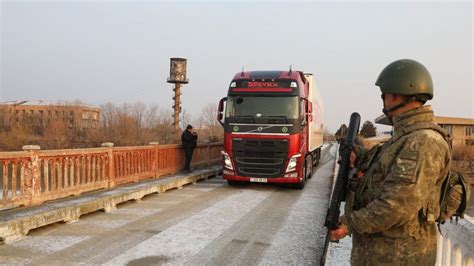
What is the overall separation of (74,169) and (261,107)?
550 cm

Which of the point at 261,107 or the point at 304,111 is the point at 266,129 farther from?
the point at 304,111

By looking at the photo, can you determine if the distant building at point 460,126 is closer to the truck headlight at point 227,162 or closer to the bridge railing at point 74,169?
the truck headlight at point 227,162

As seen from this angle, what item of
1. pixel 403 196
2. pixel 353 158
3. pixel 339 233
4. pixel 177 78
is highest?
pixel 177 78

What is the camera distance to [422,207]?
2264mm

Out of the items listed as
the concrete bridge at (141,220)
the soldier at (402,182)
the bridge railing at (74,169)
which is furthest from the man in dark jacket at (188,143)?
the soldier at (402,182)

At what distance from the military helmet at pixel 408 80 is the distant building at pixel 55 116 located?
58.0 meters

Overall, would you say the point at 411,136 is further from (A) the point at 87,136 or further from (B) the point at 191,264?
(A) the point at 87,136

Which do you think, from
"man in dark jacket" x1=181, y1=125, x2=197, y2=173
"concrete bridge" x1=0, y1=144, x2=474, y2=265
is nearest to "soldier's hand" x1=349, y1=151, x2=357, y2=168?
"concrete bridge" x1=0, y1=144, x2=474, y2=265

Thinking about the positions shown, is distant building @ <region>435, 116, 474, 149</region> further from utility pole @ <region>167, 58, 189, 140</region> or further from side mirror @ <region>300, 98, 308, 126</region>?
side mirror @ <region>300, 98, 308, 126</region>

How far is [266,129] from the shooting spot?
11.5 metres

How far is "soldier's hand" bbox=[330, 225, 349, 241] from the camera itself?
2459 mm

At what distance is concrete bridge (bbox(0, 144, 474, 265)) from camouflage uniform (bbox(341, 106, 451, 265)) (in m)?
0.91

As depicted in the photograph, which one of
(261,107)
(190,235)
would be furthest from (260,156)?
(190,235)

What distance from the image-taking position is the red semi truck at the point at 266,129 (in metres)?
11.4
